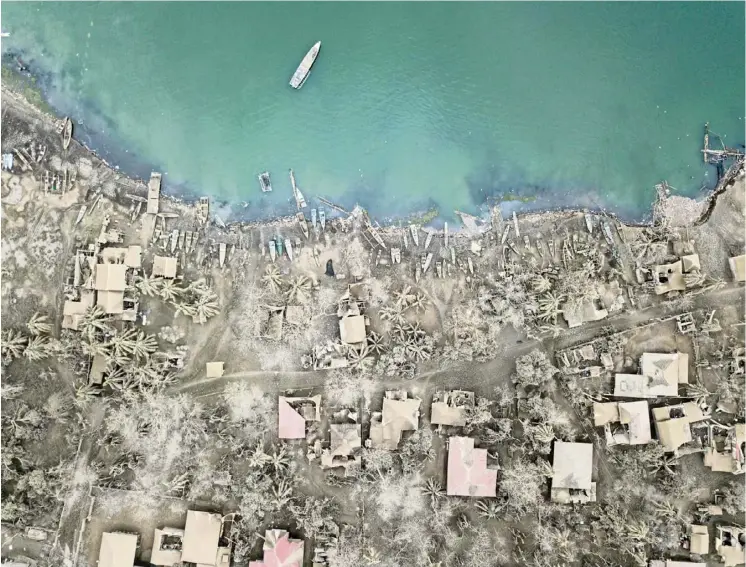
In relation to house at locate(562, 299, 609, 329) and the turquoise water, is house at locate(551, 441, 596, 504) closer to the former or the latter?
house at locate(562, 299, 609, 329)

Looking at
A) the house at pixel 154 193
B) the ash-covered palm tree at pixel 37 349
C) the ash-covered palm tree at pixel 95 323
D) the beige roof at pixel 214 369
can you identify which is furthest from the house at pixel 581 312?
the ash-covered palm tree at pixel 37 349

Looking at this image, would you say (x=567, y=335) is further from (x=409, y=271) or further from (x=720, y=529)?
(x=720, y=529)

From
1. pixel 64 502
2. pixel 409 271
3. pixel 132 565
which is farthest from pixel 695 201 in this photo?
pixel 64 502

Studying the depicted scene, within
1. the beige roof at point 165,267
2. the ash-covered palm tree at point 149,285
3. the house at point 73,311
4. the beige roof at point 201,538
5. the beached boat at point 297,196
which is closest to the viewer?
the beige roof at point 201,538

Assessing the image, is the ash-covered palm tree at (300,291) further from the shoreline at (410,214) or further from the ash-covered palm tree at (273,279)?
the shoreline at (410,214)

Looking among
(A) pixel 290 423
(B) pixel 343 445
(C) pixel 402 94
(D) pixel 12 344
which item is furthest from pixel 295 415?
(C) pixel 402 94

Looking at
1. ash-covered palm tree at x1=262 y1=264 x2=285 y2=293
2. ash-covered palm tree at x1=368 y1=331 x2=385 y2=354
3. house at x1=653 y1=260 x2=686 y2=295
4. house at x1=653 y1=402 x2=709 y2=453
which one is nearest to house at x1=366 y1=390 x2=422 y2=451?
ash-covered palm tree at x1=368 y1=331 x2=385 y2=354
